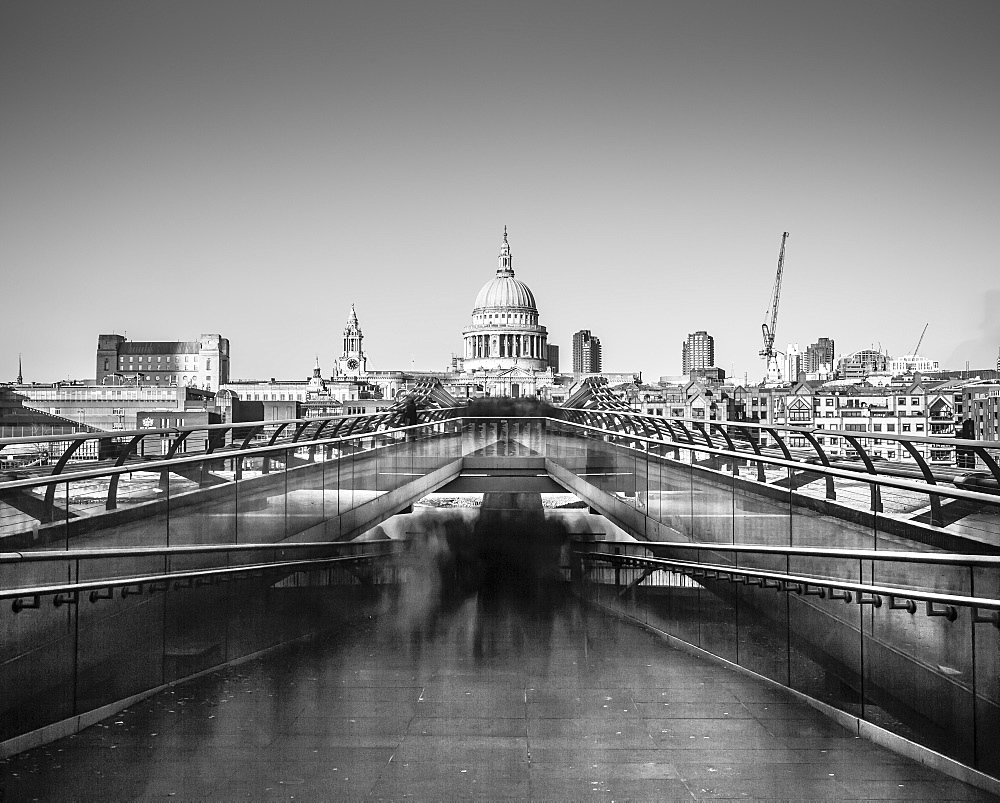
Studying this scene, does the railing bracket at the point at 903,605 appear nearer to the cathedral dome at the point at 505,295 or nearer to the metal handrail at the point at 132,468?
the metal handrail at the point at 132,468

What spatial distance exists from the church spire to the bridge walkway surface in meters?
175

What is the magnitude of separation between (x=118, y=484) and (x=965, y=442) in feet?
16.4

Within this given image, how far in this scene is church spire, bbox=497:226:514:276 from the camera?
18051cm

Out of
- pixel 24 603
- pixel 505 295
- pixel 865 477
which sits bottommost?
pixel 24 603

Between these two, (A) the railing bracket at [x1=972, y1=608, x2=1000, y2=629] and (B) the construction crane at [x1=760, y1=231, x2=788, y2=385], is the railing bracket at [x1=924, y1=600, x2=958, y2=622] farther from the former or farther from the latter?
(B) the construction crane at [x1=760, y1=231, x2=788, y2=385]

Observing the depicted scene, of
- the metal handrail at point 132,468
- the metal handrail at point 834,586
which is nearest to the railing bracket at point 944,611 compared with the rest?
the metal handrail at point 834,586

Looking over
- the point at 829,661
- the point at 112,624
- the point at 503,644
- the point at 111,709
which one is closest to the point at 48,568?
the point at 112,624

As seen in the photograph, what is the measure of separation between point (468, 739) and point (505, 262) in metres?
179

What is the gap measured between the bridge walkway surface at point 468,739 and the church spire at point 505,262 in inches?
6878

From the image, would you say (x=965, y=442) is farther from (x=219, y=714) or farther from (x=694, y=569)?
(x=219, y=714)

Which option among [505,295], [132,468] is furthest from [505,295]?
[132,468]

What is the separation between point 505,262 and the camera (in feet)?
599

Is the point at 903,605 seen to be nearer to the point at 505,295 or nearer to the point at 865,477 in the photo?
the point at 865,477

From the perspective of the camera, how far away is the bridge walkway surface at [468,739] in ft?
15.4
